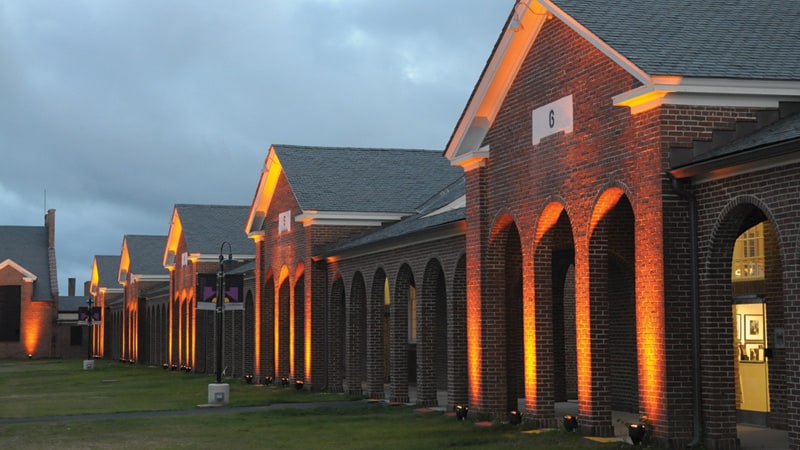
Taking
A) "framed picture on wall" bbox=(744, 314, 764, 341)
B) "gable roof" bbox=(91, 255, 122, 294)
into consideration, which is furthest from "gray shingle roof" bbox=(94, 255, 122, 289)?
"framed picture on wall" bbox=(744, 314, 764, 341)

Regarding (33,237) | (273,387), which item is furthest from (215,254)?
(33,237)

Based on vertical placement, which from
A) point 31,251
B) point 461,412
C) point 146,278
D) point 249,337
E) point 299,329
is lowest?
point 461,412

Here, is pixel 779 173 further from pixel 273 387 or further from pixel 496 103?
pixel 273 387

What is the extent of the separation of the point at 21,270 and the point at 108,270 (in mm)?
9924

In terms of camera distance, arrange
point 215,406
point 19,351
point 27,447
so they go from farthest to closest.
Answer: point 19,351
point 215,406
point 27,447

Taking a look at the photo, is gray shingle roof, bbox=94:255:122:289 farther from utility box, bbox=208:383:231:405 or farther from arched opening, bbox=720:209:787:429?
arched opening, bbox=720:209:787:429

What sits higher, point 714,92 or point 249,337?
point 714,92

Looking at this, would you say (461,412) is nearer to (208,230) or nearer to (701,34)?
(701,34)

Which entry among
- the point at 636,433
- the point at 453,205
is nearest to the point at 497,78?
the point at 636,433

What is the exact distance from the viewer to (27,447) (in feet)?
67.4

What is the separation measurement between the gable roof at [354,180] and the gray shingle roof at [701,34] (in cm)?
1677

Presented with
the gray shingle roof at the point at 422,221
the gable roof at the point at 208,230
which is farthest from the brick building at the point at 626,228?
the gable roof at the point at 208,230

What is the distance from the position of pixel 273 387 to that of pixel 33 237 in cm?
6591

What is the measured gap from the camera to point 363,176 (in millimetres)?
38781
